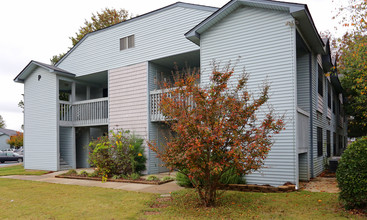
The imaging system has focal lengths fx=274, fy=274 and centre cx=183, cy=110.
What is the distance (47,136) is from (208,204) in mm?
13049

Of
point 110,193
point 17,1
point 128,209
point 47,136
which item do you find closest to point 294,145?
point 128,209

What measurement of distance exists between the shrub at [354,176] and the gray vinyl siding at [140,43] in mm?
7995

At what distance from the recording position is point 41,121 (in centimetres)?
1680

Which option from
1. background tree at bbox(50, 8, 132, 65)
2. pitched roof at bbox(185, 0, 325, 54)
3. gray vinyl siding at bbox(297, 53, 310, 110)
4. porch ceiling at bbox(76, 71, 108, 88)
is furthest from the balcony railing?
background tree at bbox(50, 8, 132, 65)

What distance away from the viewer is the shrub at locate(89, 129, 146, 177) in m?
12.3

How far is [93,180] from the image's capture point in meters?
12.2

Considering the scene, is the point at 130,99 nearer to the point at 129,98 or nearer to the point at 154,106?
the point at 129,98

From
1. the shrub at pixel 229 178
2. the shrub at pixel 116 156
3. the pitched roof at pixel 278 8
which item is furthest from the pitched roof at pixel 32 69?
the shrub at pixel 229 178

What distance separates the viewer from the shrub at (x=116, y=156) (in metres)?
12.3

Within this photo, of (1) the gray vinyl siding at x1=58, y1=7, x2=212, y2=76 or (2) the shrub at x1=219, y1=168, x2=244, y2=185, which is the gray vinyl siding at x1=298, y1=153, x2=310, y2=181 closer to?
(2) the shrub at x1=219, y1=168, x2=244, y2=185

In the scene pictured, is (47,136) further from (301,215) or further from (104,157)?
(301,215)

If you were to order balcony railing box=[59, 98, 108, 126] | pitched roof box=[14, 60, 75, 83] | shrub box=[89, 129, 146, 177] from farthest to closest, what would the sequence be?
pitched roof box=[14, 60, 75, 83] → balcony railing box=[59, 98, 108, 126] → shrub box=[89, 129, 146, 177]

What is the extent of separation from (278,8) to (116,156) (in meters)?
9.01

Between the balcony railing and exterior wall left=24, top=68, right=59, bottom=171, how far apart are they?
64 centimetres
